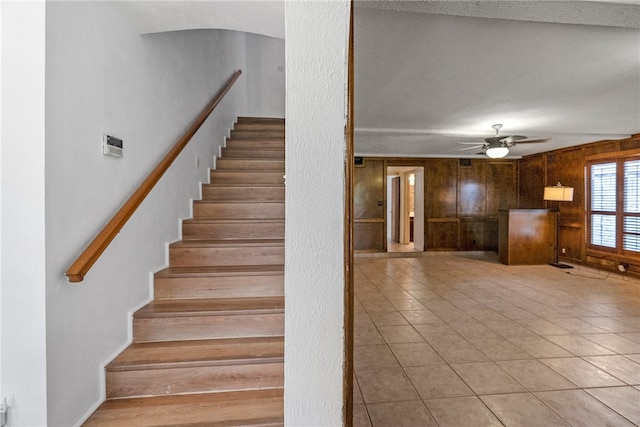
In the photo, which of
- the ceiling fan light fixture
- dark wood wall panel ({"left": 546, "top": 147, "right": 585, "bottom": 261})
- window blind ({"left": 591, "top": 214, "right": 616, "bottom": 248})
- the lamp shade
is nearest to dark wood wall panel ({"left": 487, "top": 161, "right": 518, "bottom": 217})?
dark wood wall panel ({"left": 546, "top": 147, "right": 585, "bottom": 261})

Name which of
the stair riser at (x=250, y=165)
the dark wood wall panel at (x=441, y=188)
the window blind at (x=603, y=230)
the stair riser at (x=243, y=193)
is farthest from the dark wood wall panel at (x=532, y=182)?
the stair riser at (x=243, y=193)

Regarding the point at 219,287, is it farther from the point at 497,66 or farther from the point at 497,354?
the point at 497,66

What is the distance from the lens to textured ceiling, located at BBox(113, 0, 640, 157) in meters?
1.80

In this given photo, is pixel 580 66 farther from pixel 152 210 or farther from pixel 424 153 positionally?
pixel 424 153

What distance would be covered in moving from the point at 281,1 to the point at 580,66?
8.54ft

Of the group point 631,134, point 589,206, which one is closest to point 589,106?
point 631,134

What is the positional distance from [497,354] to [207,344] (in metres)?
2.36

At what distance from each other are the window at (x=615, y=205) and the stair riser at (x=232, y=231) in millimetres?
5951

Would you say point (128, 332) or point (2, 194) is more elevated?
point (2, 194)

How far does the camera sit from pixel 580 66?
104 inches

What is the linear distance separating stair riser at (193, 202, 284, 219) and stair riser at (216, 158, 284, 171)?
2.18 ft

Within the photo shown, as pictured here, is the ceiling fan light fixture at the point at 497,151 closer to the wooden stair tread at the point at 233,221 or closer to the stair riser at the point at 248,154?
the stair riser at the point at 248,154

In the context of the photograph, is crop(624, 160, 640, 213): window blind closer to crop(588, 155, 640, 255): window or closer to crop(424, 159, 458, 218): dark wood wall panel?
crop(588, 155, 640, 255): window

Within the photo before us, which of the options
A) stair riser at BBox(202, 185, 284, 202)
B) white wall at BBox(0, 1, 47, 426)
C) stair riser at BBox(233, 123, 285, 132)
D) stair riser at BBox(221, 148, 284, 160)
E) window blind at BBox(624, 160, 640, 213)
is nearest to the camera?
white wall at BBox(0, 1, 47, 426)
